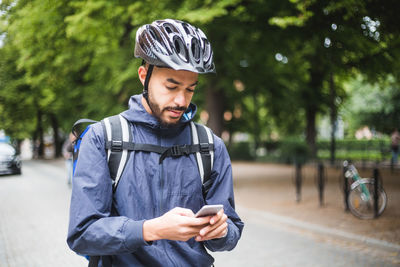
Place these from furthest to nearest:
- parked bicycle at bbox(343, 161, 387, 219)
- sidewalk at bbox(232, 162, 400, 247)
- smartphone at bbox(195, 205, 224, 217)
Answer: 1. parked bicycle at bbox(343, 161, 387, 219)
2. sidewalk at bbox(232, 162, 400, 247)
3. smartphone at bbox(195, 205, 224, 217)

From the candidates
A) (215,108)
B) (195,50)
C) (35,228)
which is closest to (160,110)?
(195,50)

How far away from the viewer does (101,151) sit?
151 cm

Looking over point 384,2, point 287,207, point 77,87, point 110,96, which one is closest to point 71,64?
point 110,96

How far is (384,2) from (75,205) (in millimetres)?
7146

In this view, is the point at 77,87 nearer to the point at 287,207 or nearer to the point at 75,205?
the point at 287,207

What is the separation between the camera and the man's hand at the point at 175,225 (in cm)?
130

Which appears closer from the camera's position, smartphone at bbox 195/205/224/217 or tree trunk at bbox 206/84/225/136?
smartphone at bbox 195/205/224/217

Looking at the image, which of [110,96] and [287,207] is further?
[110,96]

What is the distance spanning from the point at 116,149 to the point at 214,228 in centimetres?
48

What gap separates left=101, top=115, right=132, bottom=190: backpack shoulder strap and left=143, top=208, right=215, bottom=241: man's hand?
0.89 ft

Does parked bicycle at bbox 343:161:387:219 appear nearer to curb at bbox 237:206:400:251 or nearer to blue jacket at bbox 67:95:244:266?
curb at bbox 237:206:400:251

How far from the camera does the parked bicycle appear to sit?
7.82 m

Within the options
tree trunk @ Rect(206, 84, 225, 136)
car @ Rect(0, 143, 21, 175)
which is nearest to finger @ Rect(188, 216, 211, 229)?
tree trunk @ Rect(206, 84, 225, 136)

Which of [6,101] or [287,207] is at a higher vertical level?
[6,101]
